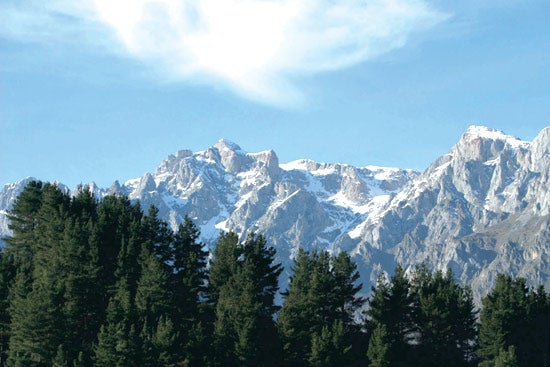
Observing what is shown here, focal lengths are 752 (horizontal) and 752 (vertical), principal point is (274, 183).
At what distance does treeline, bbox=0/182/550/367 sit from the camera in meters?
83.6

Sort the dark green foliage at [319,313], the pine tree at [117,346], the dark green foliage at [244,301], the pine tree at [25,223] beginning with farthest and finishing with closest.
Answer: the pine tree at [25,223], the dark green foliage at [319,313], the dark green foliage at [244,301], the pine tree at [117,346]

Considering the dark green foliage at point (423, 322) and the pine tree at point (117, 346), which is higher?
the dark green foliage at point (423, 322)

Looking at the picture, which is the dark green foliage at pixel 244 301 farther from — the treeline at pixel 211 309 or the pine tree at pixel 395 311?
the pine tree at pixel 395 311

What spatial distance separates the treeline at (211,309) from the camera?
8362 cm

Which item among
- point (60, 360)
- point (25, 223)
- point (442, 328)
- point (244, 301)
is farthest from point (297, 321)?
point (25, 223)

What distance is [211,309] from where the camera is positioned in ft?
315

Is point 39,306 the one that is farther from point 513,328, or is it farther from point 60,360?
point 513,328

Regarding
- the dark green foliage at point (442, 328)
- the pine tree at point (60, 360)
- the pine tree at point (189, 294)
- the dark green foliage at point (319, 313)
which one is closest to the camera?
the pine tree at point (60, 360)

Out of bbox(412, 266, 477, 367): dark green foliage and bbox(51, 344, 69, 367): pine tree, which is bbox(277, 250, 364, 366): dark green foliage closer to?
bbox(412, 266, 477, 367): dark green foliage

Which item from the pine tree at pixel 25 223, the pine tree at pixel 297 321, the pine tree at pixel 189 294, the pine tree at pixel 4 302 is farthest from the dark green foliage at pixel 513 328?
the pine tree at pixel 25 223

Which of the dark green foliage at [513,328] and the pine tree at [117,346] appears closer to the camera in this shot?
the pine tree at [117,346]

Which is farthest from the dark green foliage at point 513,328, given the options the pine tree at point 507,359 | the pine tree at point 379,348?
the pine tree at point 379,348

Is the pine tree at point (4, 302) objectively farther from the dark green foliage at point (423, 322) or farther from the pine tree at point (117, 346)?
the dark green foliage at point (423, 322)

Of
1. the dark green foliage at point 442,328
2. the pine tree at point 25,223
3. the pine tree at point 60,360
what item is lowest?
the pine tree at point 60,360
